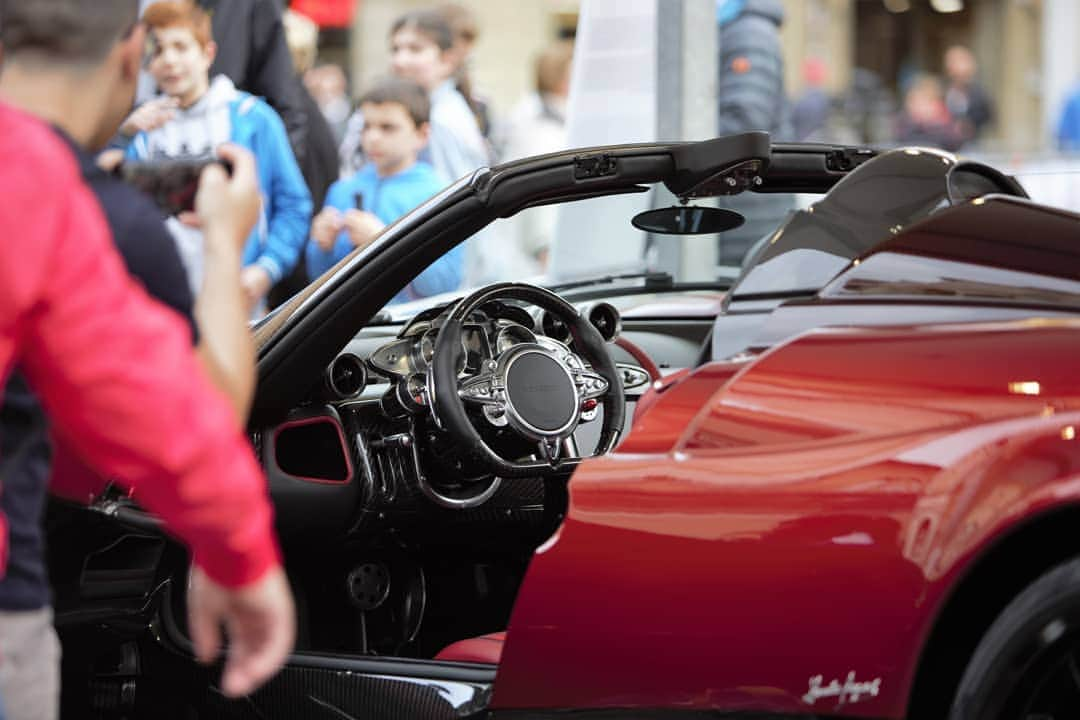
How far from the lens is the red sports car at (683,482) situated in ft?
9.04

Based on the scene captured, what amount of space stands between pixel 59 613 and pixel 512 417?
101 cm

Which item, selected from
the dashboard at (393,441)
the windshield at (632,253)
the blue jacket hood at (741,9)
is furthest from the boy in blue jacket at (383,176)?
the dashboard at (393,441)

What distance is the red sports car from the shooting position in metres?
2.75

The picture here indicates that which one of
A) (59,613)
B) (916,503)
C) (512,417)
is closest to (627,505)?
(916,503)

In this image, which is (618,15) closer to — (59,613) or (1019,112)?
(59,613)

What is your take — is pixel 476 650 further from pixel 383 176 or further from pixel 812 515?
pixel 383 176

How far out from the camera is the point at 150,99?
655 cm

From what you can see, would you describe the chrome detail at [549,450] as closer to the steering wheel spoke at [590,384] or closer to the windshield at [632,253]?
the steering wheel spoke at [590,384]

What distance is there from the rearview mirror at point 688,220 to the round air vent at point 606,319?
1.08ft

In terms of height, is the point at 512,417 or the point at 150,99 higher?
the point at 150,99

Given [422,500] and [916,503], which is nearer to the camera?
[916,503]

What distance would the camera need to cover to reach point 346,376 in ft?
12.6

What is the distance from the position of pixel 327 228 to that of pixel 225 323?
451 cm
